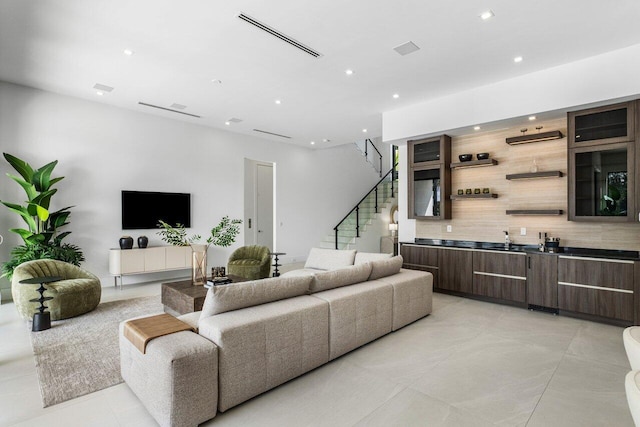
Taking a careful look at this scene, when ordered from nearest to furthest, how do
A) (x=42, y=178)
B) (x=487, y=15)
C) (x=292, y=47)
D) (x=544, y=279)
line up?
(x=487, y=15)
(x=292, y=47)
(x=544, y=279)
(x=42, y=178)

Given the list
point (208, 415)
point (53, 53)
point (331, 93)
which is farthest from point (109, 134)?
point (208, 415)

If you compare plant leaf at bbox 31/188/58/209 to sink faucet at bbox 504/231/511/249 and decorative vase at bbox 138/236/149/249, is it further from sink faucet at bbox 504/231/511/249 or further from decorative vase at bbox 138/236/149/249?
sink faucet at bbox 504/231/511/249

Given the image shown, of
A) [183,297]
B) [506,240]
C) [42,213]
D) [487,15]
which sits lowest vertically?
[183,297]

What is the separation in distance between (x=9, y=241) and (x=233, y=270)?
11.9 feet

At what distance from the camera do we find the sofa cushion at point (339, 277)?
3285 mm

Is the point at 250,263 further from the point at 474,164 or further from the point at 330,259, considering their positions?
the point at 474,164

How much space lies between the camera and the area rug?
8.73 ft

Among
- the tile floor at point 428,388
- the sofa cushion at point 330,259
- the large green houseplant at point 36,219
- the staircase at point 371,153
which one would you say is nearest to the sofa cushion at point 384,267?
the tile floor at point 428,388

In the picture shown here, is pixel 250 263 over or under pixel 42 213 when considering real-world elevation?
under

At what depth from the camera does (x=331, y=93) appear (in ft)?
18.5

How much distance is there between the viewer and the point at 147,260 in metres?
6.50

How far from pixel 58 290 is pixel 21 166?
2.37 metres

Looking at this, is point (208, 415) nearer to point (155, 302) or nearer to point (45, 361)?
point (45, 361)

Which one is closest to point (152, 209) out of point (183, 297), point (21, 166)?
point (21, 166)
